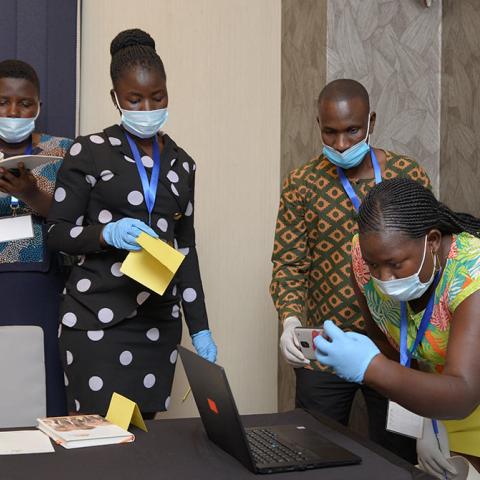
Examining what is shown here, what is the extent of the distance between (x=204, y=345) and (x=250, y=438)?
0.91 m

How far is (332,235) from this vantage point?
2475mm

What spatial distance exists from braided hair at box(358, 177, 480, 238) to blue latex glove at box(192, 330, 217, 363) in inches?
36.9

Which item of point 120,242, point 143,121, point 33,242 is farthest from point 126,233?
point 33,242

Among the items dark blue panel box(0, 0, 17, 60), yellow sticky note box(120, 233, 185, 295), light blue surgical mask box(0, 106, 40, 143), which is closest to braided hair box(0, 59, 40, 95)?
light blue surgical mask box(0, 106, 40, 143)

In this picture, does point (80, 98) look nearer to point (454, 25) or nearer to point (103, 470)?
point (454, 25)

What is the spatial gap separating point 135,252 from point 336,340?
2.54ft

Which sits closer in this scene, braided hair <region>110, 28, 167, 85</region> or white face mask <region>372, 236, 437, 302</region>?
white face mask <region>372, 236, 437, 302</region>

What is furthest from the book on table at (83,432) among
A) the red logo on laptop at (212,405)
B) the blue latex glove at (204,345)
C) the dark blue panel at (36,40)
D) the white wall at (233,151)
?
the white wall at (233,151)

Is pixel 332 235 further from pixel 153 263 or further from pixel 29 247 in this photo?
pixel 29 247

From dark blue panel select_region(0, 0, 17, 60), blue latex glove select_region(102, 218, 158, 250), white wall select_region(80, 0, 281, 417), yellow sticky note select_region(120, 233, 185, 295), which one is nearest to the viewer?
yellow sticky note select_region(120, 233, 185, 295)

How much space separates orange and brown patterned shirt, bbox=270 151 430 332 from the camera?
2.46m

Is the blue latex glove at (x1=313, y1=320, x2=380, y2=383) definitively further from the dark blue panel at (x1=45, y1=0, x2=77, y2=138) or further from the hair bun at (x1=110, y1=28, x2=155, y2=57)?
the dark blue panel at (x1=45, y1=0, x2=77, y2=138)

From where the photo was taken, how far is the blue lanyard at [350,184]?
245 centimetres

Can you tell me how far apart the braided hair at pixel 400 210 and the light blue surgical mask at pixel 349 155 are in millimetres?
785
